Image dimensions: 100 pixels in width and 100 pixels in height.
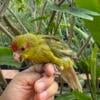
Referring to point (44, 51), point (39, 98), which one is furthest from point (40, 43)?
point (39, 98)

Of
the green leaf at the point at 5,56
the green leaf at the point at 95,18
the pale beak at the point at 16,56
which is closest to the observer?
the pale beak at the point at 16,56

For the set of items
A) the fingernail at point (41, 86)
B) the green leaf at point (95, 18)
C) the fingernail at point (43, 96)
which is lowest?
the fingernail at point (43, 96)

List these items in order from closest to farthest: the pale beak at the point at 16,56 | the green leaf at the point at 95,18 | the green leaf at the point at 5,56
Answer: the pale beak at the point at 16,56, the green leaf at the point at 95,18, the green leaf at the point at 5,56

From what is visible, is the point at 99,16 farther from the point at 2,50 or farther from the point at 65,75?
the point at 2,50

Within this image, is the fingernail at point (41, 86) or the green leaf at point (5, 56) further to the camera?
the green leaf at point (5, 56)

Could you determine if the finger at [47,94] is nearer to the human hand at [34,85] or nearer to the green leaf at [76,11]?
the human hand at [34,85]

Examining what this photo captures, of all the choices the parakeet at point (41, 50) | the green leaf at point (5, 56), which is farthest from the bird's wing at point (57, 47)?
the green leaf at point (5, 56)

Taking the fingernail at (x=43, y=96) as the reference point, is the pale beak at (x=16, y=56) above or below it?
above
